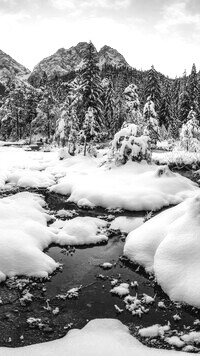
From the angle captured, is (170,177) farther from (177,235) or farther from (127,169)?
(177,235)

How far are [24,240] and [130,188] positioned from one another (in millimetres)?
7515

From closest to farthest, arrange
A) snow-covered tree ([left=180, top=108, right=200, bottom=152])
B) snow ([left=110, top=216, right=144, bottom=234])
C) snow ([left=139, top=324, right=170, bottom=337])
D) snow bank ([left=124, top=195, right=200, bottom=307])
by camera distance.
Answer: snow ([left=139, top=324, right=170, bottom=337]) → snow bank ([left=124, top=195, right=200, bottom=307]) → snow ([left=110, top=216, right=144, bottom=234]) → snow-covered tree ([left=180, top=108, right=200, bottom=152])

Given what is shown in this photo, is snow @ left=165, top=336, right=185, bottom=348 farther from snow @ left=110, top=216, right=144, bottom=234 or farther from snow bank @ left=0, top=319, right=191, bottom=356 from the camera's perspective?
snow @ left=110, top=216, right=144, bottom=234

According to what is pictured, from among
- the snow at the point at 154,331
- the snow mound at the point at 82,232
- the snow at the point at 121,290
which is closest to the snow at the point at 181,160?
the snow mound at the point at 82,232

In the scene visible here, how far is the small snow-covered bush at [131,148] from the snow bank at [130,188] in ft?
3.82

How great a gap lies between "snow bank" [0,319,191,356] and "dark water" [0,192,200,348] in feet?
0.88

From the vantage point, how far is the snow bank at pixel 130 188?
586 inches

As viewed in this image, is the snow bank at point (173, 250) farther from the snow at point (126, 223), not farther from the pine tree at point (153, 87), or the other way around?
the pine tree at point (153, 87)

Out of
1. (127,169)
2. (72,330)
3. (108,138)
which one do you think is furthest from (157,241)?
(108,138)

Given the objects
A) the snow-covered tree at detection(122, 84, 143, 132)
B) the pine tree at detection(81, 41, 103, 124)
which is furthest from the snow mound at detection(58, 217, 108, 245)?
the snow-covered tree at detection(122, 84, 143, 132)

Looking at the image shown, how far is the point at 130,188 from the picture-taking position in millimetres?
16078

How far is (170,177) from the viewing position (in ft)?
57.1

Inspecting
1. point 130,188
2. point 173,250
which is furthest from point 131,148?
point 173,250

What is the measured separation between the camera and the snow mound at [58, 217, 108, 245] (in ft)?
36.1
